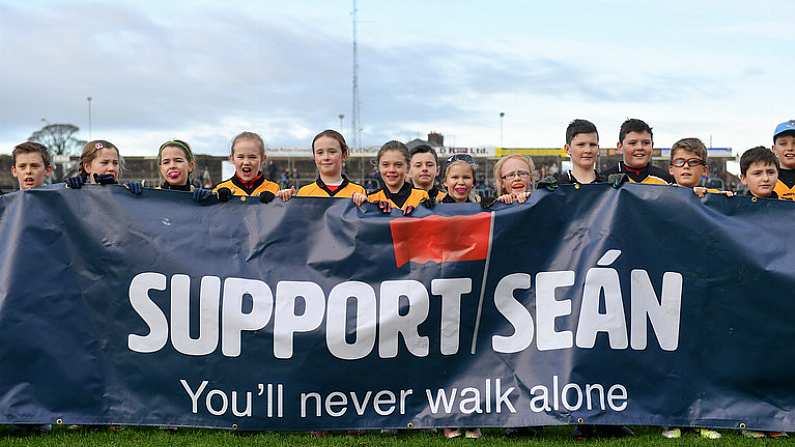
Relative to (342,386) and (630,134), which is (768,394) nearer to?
(630,134)

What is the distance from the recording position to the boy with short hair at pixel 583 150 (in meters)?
5.30

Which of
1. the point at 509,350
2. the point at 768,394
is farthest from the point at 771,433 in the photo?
the point at 509,350

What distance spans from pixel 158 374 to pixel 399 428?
1519mm

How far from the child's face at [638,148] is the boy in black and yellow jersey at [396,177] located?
1.55m

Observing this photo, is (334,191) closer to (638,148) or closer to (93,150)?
(93,150)

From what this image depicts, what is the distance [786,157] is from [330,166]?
3509 millimetres

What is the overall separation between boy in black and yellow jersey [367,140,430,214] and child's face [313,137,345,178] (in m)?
0.30

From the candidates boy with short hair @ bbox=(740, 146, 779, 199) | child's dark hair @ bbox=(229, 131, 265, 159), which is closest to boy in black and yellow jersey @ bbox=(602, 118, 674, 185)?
boy with short hair @ bbox=(740, 146, 779, 199)

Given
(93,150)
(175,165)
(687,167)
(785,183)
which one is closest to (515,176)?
(687,167)

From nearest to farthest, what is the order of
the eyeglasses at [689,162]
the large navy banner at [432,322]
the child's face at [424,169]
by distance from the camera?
the large navy banner at [432,322] → the eyeglasses at [689,162] → the child's face at [424,169]

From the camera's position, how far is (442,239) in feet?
15.9

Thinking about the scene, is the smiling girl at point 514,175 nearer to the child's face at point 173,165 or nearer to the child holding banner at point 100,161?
the child's face at point 173,165

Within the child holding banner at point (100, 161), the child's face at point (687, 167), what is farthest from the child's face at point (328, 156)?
the child's face at point (687, 167)

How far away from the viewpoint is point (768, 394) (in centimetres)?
477
